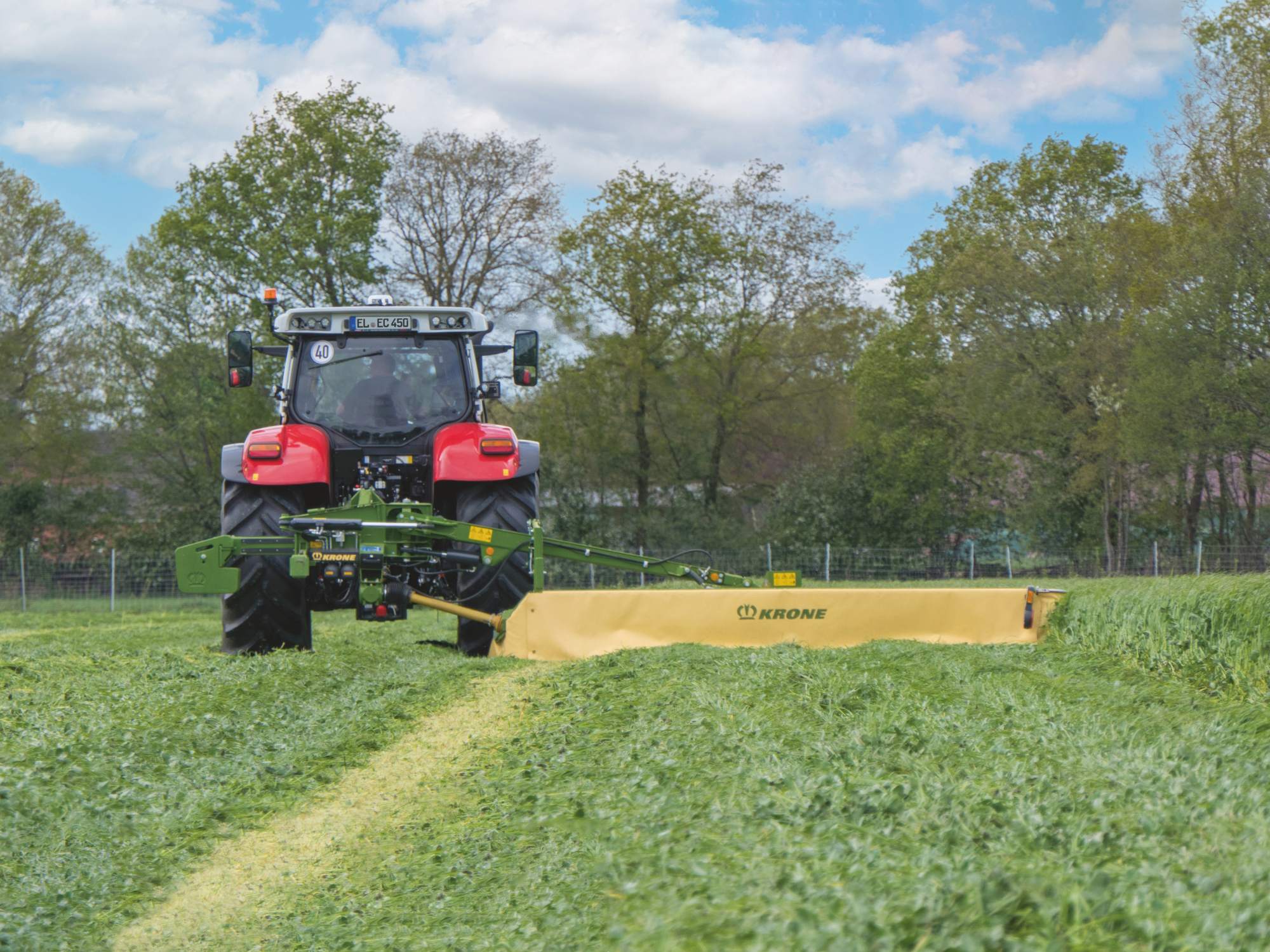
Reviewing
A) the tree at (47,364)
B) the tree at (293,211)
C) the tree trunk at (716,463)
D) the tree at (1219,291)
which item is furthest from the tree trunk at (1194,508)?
the tree at (47,364)

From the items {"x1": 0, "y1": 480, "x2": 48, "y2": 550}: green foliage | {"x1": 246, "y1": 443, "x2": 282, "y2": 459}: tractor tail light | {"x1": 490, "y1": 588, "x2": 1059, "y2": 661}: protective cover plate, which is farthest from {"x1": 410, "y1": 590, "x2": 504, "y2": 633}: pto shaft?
{"x1": 0, "y1": 480, "x2": 48, "y2": 550}: green foliage

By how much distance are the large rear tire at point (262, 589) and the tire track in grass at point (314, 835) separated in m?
2.82

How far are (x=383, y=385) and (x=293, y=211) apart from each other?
22660 mm

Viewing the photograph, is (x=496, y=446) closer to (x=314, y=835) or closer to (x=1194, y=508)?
(x=314, y=835)

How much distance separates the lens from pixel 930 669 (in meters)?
7.34

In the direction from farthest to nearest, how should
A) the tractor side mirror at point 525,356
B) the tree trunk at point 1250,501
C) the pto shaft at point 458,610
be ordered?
the tree trunk at point 1250,501, the tractor side mirror at point 525,356, the pto shaft at point 458,610

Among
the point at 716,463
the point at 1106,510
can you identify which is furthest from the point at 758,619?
the point at 716,463

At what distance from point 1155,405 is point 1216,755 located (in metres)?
22.8

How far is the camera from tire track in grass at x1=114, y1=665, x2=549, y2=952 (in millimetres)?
4277

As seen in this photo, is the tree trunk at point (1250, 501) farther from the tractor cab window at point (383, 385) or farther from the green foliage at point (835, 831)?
the green foliage at point (835, 831)

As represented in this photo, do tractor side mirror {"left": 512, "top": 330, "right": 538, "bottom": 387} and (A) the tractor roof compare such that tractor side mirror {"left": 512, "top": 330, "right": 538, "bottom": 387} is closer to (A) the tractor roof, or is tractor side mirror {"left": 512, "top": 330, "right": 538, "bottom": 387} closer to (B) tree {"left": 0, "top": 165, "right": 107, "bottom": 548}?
(A) the tractor roof

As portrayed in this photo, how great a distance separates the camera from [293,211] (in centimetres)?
3131

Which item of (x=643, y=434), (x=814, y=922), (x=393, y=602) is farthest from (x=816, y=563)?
(x=814, y=922)

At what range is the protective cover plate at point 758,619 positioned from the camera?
9188mm
